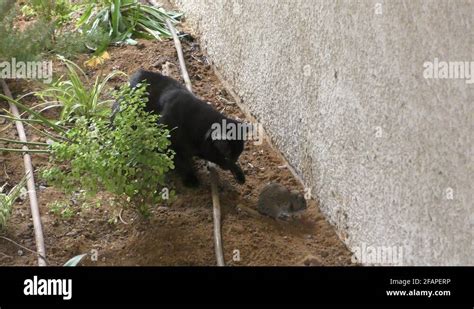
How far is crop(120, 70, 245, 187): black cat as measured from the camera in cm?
484

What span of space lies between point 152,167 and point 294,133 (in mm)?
1123

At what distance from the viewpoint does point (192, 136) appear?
4.89 metres

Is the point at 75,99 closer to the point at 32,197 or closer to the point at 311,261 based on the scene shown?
the point at 32,197

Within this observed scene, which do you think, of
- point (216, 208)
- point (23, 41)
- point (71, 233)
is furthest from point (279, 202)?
point (23, 41)

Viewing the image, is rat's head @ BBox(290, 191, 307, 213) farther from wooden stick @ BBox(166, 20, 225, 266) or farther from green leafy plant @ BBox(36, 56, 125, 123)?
green leafy plant @ BBox(36, 56, 125, 123)

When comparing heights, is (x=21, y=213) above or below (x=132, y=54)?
below

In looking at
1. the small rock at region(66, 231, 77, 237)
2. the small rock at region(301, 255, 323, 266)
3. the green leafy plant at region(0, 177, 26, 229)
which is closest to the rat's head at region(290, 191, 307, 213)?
the small rock at region(301, 255, 323, 266)

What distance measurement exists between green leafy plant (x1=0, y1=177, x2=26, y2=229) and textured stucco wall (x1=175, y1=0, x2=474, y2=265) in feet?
5.71

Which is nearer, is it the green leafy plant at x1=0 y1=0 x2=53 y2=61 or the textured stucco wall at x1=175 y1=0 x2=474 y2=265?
the textured stucco wall at x1=175 y1=0 x2=474 y2=265

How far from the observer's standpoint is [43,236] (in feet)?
14.8

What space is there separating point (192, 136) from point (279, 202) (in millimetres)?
688

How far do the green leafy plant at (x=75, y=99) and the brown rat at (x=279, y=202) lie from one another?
1397 mm
